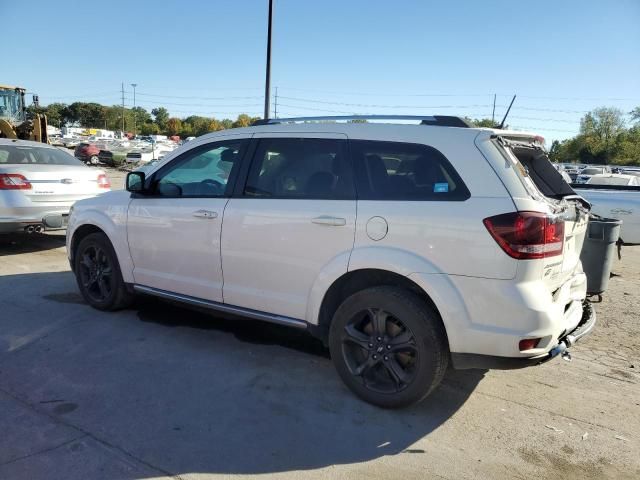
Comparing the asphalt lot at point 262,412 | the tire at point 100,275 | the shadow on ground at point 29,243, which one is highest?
the tire at point 100,275

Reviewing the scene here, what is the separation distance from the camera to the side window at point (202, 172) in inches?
166

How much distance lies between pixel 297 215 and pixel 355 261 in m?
0.58

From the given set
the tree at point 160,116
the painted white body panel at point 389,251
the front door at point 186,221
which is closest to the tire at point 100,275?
the front door at point 186,221

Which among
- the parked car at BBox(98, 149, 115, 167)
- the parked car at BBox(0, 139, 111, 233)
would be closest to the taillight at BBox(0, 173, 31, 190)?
the parked car at BBox(0, 139, 111, 233)

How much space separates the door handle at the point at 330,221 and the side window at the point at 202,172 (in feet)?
3.15

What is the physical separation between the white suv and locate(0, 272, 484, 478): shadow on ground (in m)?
0.34

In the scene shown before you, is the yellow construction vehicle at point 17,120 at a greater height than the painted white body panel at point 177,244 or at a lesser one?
greater

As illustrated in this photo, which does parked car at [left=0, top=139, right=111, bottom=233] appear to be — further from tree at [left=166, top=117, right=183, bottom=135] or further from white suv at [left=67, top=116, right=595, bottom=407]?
tree at [left=166, top=117, right=183, bottom=135]

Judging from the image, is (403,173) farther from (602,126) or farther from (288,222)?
(602,126)

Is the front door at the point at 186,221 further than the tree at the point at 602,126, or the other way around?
the tree at the point at 602,126

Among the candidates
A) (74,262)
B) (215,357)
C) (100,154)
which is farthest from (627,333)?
(100,154)

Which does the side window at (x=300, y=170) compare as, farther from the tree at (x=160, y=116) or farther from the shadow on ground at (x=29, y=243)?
the tree at (x=160, y=116)

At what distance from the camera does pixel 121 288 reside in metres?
5.03

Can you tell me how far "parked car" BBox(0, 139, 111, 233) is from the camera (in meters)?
7.25
